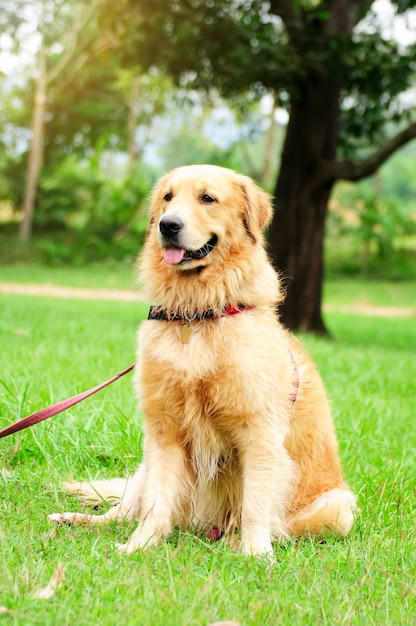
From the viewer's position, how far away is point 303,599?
Answer: 246 centimetres

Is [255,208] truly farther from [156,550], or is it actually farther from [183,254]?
[156,550]

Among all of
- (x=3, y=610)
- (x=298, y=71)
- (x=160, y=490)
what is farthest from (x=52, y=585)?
(x=298, y=71)

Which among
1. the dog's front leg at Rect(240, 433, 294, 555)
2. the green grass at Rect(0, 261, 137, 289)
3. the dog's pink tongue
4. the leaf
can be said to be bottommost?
the green grass at Rect(0, 261, 137, 289)

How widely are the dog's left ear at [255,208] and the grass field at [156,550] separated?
1.44m

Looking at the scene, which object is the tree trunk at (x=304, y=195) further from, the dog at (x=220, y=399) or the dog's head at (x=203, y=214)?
the dog at (x=220, y=399)

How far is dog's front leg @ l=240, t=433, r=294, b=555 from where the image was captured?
2.96 metres

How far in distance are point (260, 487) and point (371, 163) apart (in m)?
8.16

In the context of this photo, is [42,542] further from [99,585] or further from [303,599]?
[303,599]

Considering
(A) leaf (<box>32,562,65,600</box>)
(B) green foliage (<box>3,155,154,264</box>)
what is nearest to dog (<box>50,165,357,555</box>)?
(A) leaf (<box>32,562,65,600</box>)

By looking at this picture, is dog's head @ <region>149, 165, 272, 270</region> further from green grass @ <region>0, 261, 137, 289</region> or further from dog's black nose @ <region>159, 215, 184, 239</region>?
green grass @ <region>0, 261, 137, 289</region>

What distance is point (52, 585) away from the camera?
7.68ft

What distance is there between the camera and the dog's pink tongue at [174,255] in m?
3.13

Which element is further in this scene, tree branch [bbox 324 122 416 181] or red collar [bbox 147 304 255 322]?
tree branch [bbox 324 122 416 181]

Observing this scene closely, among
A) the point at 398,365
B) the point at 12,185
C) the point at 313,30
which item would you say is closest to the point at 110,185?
the point at 12,185
